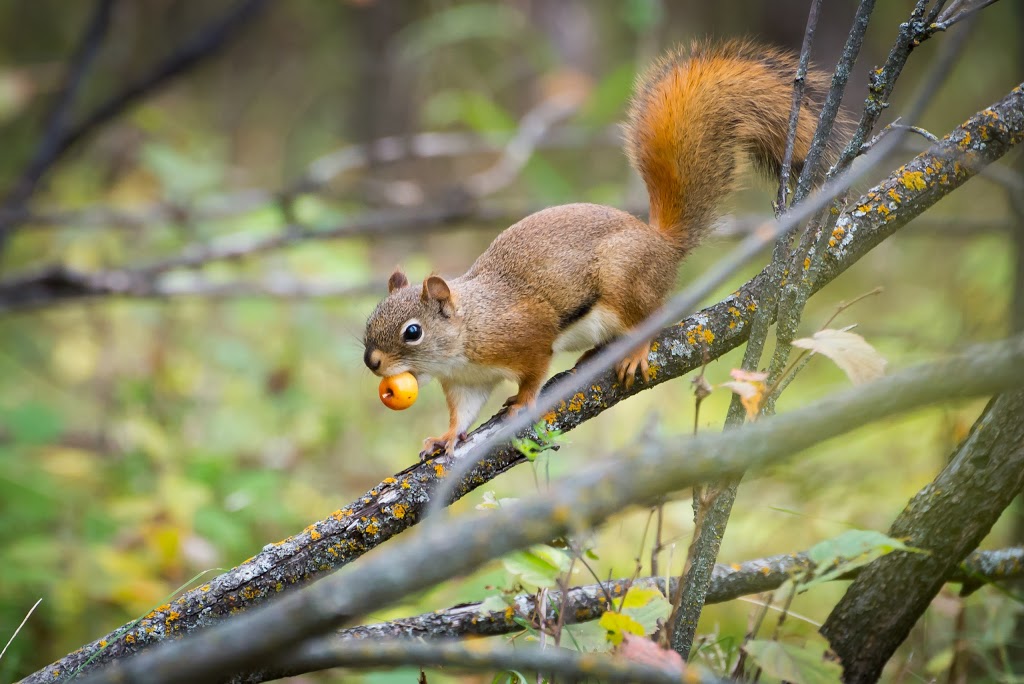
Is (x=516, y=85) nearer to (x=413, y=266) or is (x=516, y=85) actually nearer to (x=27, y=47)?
(x=413, y=266)

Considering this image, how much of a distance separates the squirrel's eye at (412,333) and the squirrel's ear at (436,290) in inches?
4.6

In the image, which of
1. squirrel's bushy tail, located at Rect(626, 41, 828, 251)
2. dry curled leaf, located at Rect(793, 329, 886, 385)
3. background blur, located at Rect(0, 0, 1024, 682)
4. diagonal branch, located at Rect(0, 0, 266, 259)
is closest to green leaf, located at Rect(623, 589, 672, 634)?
background blur, located at Rect(0, 0, 1024, 682)

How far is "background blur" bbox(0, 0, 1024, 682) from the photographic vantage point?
10.8ft

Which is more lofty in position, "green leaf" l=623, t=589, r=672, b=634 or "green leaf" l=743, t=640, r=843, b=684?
"green leaf" l=623, t=589, r=672, b=634

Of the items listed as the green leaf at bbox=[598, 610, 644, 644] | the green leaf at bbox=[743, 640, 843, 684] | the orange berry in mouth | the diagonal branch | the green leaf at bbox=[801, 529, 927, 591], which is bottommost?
the green leaf at bbox=[743, 640, 843, 684]

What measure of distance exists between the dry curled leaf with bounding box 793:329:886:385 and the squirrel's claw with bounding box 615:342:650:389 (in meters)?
0.44

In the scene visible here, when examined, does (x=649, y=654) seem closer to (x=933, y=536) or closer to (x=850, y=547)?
(x=850, y=547)

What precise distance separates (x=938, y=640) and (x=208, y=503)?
2.69 m

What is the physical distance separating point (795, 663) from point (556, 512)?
0.68 metres

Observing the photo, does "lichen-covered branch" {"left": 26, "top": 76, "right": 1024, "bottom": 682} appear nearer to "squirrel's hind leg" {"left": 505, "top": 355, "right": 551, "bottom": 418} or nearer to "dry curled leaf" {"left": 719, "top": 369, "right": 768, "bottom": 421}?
"squirrel's hind leg" {"left": 505, "top": 355, "right": 551, "bottom": 418}

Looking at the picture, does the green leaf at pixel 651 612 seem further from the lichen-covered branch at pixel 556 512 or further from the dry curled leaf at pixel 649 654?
the lichen-covered branch at pixel 556 512

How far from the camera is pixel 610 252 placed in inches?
93.4

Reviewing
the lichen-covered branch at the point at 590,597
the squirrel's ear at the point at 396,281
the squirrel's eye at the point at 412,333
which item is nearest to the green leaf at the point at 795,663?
the lichen-covered branch at the point at 590,597

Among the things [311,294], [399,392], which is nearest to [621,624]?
[399,392]
